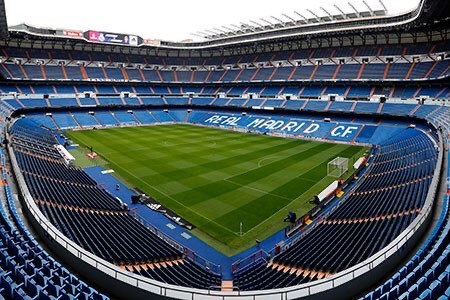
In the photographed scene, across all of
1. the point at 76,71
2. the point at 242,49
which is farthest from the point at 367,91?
the point at 76,71

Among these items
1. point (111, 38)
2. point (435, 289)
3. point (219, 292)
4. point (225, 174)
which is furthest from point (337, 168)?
point (111, 38)

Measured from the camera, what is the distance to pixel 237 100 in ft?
216

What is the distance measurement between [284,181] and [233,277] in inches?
540

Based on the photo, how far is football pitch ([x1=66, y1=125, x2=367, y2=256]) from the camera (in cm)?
1917

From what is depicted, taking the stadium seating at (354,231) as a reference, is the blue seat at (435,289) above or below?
below

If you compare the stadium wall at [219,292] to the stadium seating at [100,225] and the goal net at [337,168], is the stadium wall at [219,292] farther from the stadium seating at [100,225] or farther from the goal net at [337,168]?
the goal net at [337,168]

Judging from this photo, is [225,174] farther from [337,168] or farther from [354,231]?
[354,231]

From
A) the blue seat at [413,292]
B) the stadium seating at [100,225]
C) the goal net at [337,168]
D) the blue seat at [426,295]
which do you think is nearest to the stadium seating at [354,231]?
A: the stadium seating at [100,225]

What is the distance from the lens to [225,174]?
92.3 feet

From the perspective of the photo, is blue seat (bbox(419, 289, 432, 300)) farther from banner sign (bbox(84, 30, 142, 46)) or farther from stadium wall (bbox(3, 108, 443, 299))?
banner sign (bbox(84, 30, 142, 46))

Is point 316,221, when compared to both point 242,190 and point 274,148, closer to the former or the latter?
point 242,190

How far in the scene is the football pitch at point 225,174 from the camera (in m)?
19.2

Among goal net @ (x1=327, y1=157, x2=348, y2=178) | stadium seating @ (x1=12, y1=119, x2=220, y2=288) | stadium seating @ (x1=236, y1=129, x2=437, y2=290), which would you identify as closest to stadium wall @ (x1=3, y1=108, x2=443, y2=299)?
stadium seating @ (x1=236, y1=129, x2=437, y2=290)

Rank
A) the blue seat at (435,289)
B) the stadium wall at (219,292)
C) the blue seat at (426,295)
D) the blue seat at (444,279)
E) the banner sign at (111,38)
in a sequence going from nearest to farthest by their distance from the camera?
the blue seat at (426,295), the blue seat at (435,289), the blue seat at (444,279), the stadium wall at (219,292), the banner sign at (111,38)
